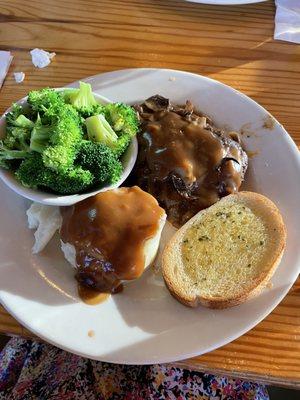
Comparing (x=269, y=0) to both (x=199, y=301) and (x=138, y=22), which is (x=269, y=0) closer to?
(x=138, y=22)

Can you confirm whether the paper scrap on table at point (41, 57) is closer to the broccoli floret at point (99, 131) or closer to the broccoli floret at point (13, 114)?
the broccoli floret at point (13, 114)

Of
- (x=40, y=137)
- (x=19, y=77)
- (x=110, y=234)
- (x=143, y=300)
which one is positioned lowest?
(x=143, y=300)

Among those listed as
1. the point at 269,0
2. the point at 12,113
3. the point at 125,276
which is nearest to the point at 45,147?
the point at 12,113

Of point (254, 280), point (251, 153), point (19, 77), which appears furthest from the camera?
point (19, 77)

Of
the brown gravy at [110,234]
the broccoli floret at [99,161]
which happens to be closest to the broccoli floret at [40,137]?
the broccoli floret at [99,161]

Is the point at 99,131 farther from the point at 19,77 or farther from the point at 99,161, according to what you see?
the point at 19,77

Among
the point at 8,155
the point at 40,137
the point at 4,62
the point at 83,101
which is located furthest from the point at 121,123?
the point at 4,62
